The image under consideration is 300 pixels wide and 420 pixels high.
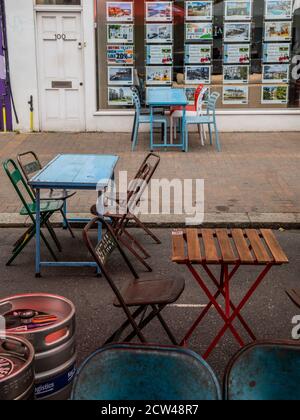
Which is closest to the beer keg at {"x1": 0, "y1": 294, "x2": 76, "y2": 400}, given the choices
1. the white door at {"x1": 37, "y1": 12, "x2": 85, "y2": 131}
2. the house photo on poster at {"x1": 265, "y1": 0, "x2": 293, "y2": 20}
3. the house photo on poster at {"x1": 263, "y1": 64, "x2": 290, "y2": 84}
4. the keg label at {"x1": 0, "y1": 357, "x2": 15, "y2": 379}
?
the keg label at {"x1": 0, "y1": 357, "x2": 15, "y2": 379}

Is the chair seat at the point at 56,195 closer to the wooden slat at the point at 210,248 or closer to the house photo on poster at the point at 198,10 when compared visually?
the wooden slat at the point at 210,248

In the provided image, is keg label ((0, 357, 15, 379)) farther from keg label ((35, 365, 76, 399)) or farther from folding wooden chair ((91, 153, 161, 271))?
folding wooden chair ((91, 153, 161, 271))

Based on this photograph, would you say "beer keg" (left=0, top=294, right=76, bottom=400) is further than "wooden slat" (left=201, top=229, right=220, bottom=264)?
No

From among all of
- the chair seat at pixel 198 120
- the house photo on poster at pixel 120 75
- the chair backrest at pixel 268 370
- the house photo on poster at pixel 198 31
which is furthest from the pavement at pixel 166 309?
the house photo on poster at pixel 198 31

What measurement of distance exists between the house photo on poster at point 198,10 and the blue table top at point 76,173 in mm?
6488

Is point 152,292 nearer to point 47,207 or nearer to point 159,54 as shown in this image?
point 47,207

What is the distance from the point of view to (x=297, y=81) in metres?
12.3

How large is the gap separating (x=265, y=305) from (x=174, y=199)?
3.17 meters

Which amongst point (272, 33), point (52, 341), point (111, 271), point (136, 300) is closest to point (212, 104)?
point (272, 33)

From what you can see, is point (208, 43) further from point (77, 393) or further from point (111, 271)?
point (77, 393)

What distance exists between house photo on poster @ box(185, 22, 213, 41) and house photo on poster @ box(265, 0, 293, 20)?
1.21m

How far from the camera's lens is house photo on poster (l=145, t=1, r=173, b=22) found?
11.8 m

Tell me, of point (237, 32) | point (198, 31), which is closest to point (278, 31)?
point (237, 32)

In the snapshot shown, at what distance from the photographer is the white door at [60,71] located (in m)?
11.7
